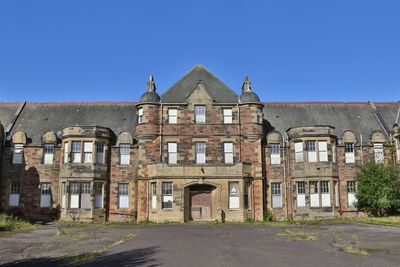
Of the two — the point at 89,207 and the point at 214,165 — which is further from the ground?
the point at 214,165

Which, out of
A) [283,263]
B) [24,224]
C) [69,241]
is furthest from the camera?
[24,224]

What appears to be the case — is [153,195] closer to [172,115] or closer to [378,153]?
[172,115]

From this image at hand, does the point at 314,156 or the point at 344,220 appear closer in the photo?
the point at 344,220

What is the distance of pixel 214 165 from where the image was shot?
3344 cm

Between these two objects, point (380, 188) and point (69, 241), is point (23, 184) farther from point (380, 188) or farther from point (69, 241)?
point (380, 188)

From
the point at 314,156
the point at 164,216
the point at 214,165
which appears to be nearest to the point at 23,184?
the point at 164,216

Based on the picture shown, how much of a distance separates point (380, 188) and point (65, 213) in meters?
24.2

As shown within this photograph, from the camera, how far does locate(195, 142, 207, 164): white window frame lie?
114 feet

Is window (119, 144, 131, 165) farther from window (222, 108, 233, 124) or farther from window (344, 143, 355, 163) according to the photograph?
window (344, 143, 355, 163)

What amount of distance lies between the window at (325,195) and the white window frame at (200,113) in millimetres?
10719

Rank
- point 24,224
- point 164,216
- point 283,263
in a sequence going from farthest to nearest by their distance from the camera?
point 164,216 → point 24,224 → point 283,263

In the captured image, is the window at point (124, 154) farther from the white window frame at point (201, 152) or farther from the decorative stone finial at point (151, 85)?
the white window frame at point (201, 152)

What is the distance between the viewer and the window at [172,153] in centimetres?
3478

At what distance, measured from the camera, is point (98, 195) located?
34.7 m
